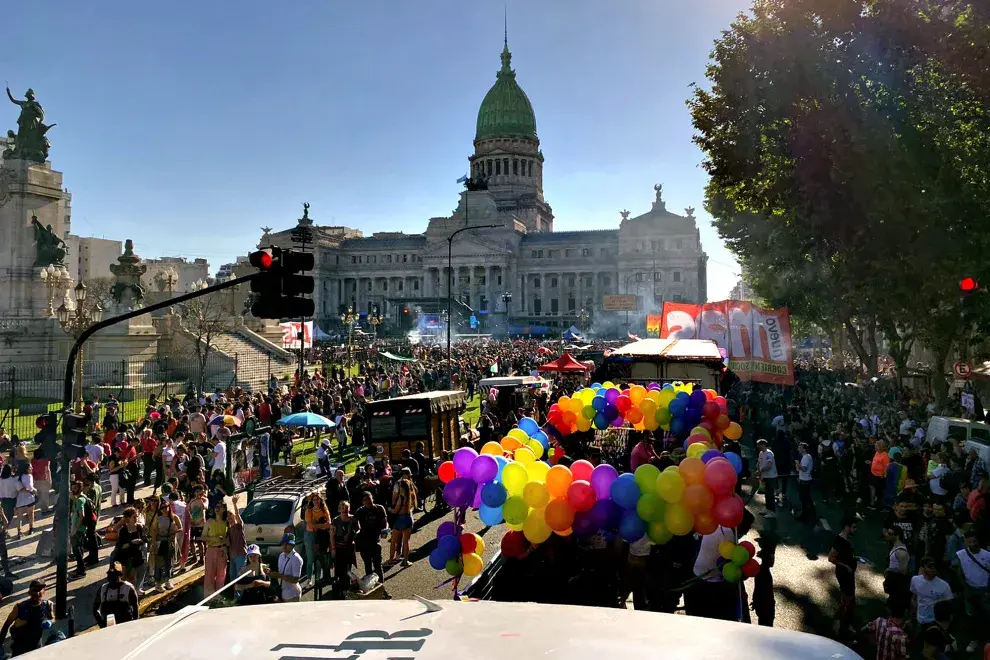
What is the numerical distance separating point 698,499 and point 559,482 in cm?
150

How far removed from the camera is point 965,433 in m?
15.1

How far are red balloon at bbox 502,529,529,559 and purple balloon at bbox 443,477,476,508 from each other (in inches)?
26.0

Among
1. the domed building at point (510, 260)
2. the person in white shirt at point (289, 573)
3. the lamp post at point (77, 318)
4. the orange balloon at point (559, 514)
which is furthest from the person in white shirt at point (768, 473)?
the domed building at point (510, 260)

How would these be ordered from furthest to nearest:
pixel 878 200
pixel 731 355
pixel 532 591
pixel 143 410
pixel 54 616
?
pixel 143 410 → pixel 731 355 → pixel 878 200 → pixel 54 616 → pixel 532 591

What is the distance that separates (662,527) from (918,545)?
512 cm

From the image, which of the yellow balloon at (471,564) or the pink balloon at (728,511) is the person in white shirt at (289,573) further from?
the pink balloon at (728,511)

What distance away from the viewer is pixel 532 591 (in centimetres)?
737

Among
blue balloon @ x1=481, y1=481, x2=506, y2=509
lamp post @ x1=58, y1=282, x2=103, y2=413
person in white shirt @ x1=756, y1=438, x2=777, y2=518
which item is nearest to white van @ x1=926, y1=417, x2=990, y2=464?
person in white shirt @ x1=756, y1=438, x2=777, y2=518

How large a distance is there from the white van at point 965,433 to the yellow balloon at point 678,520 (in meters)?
9.14

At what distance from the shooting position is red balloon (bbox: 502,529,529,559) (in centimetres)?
746

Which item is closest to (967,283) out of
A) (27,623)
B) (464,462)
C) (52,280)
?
(464,462)

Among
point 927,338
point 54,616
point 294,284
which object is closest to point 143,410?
point 54,616

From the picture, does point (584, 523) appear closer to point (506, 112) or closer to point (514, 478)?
point (514, 478)

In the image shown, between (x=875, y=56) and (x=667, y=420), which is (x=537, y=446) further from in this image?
(x=875, y=56)
